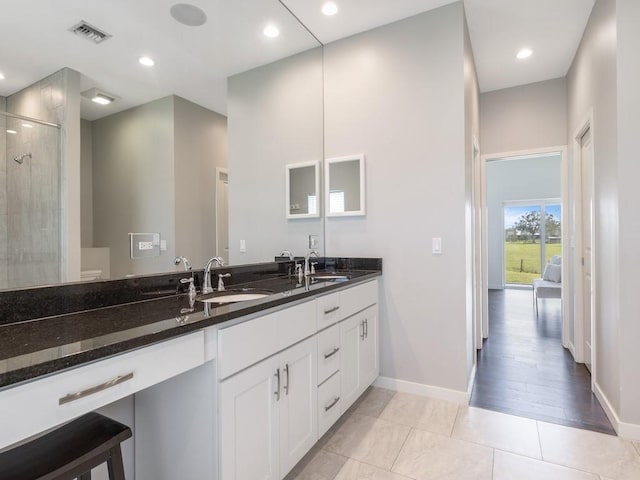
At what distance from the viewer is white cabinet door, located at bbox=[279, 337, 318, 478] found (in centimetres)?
151

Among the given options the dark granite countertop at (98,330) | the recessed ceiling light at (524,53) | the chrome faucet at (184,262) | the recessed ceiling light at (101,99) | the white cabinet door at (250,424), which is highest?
the recessed ceiling light at (524,53)

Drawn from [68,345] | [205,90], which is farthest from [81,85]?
[68,345]

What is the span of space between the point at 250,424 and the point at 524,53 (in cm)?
370

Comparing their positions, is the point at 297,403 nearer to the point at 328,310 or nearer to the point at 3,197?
the point at 328,310

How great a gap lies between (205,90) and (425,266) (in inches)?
75.3

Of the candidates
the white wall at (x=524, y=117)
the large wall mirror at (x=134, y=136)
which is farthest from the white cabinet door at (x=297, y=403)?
the white wall at (x=524, y=117)

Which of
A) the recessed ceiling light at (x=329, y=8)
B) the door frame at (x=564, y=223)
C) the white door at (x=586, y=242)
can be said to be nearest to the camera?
the recessed ceiling light at (x=329, y=8)

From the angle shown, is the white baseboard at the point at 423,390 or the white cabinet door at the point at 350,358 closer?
the white cabinet door at the point at 350,358

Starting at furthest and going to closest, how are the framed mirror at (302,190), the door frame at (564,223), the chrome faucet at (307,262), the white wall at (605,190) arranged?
the door frame at (564,223) → the framed mirror at (302,190) → the chrome faucet at (307,262) → the white wall at (605,190)

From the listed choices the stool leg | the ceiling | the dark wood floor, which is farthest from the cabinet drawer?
the dark wood floor

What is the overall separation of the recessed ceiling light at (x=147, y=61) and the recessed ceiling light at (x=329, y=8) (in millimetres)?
1431

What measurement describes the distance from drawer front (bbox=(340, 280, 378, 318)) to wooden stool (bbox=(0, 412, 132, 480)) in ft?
4.30

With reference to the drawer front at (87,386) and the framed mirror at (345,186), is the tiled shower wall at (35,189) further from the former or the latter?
the framed mirror at (345,186)

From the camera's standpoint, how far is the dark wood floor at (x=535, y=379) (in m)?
2.26
